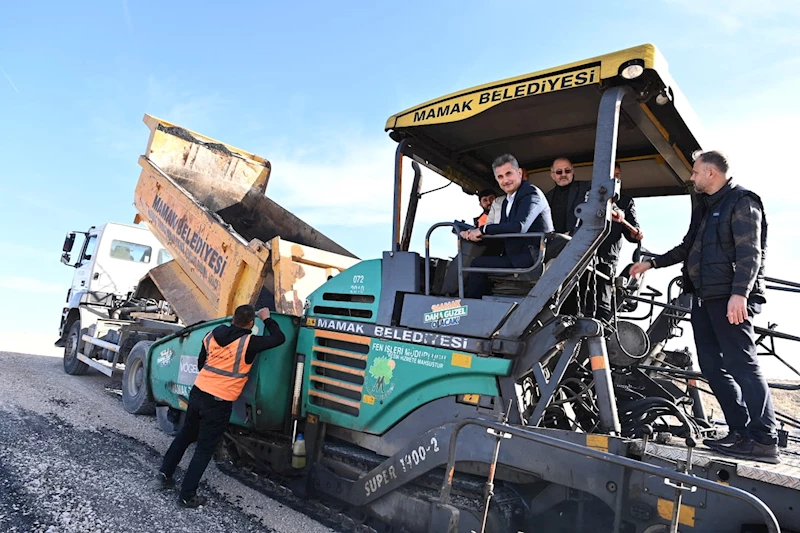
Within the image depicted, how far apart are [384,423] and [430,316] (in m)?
0.78

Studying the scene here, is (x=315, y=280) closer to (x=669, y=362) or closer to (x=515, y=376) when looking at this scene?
(x=515, y=376)

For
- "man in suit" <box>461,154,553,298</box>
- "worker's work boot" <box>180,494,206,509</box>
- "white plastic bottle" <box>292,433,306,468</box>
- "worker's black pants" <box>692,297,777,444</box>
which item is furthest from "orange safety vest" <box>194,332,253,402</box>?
"worker's black pants" <box>692,297,777,444</box>

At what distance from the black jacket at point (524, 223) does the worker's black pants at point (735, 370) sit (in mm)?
991

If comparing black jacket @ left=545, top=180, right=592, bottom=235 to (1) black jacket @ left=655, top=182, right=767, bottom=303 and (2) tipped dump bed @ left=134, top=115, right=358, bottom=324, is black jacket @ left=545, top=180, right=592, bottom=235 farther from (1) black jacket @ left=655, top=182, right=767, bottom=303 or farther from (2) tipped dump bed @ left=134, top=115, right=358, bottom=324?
(2) tipped dump bed @ left=134, top=115, right=358, bottom=324

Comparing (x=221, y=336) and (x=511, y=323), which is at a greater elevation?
(x=511, y=323)

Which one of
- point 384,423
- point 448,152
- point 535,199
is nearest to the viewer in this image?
point 535,199

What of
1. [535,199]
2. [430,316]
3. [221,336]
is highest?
[535,199]

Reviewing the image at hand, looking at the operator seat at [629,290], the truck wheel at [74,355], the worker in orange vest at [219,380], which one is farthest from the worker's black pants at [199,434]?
the truck wheel at [74,355]

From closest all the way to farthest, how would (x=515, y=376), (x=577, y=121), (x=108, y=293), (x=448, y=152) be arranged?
1. (x=515, y=376)
2. (x=577, y=121)
3. (x=448, y=152)
4. (x=108, y=293)

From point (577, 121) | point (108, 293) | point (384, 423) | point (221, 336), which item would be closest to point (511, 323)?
point (384, 423)

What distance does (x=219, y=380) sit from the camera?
4.22m

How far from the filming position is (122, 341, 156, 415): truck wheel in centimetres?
639

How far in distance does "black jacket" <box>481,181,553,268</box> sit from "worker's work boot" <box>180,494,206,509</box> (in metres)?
2.77

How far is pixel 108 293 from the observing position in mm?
9555
